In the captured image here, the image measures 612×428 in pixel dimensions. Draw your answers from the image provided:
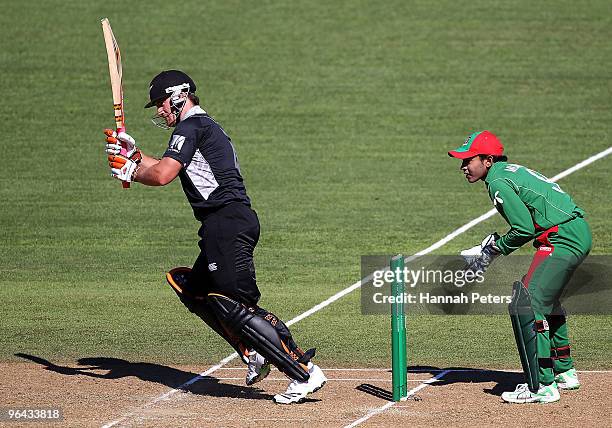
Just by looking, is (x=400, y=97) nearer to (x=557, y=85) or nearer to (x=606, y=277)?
(x=557, y=85)

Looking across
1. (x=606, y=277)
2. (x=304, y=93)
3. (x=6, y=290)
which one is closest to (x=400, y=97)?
(x=304, y=93)

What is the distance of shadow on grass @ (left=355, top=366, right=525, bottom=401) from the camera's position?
8.55m

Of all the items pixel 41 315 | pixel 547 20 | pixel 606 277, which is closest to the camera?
pixel 41 315

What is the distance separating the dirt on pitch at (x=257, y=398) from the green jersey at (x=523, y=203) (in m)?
1.21

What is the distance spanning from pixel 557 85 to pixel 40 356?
13436 mm

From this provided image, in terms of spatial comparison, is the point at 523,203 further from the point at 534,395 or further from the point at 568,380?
the point at 568,380

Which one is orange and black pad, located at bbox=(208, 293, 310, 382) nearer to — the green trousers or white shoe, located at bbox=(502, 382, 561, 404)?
white shoe, located at bbox=(502, 382, 561, 404)

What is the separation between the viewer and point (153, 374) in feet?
30.4

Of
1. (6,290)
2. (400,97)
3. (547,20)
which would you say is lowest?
(6,290)

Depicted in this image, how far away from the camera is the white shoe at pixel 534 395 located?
318 inches

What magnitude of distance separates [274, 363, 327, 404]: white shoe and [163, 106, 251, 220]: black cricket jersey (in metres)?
1.36

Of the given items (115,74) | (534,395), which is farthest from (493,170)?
(115,74)

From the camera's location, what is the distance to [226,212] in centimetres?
811

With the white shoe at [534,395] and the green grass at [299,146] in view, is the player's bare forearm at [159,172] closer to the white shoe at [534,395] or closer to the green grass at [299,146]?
the green grass at [299,146]
